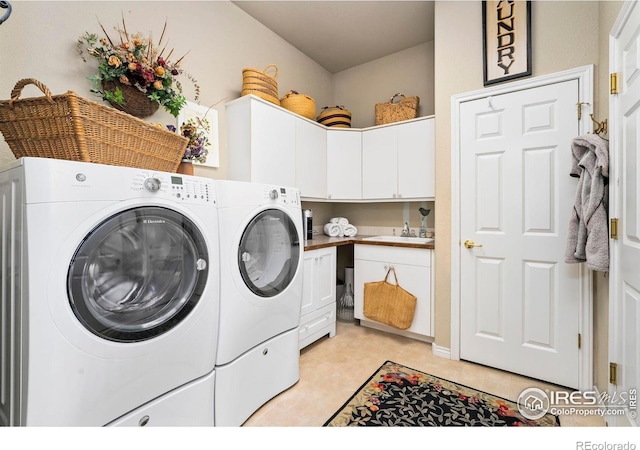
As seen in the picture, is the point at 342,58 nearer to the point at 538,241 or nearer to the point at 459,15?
the point at 459,15

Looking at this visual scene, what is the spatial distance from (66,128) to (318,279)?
6.10ft

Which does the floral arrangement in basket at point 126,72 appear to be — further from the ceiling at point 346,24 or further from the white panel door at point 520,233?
the white panel door at point 520,233

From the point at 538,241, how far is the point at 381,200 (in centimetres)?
140

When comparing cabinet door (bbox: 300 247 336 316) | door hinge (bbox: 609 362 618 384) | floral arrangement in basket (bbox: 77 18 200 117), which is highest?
floral arrangement in basket (bbox: 77 18 200 117)

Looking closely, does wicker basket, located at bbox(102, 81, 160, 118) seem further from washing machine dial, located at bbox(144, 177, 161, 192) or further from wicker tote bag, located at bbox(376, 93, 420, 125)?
wicker tote bag, located at bbox(376, 93, 420, 125)

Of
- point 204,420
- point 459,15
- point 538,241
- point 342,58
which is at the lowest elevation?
point 204,420

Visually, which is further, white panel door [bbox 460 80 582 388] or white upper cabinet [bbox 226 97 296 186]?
white upper cabinet [bbox 226 97 296 186]

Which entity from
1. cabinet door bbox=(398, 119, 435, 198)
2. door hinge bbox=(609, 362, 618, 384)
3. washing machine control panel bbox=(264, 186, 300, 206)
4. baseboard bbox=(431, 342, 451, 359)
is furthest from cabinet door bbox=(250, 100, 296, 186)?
door hinge bbox=(609, 362, 618, 384)

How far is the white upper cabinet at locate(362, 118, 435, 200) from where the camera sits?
268cm

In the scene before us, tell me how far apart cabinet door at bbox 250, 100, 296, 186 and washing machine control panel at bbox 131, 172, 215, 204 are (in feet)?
3.09

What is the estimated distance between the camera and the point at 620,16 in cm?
135

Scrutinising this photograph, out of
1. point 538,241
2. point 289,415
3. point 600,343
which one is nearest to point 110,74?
point 289,415

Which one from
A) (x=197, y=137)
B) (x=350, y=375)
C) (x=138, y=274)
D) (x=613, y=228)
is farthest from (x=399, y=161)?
(x=138, y=274)

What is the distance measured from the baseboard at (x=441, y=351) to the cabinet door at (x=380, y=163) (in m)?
1.40
